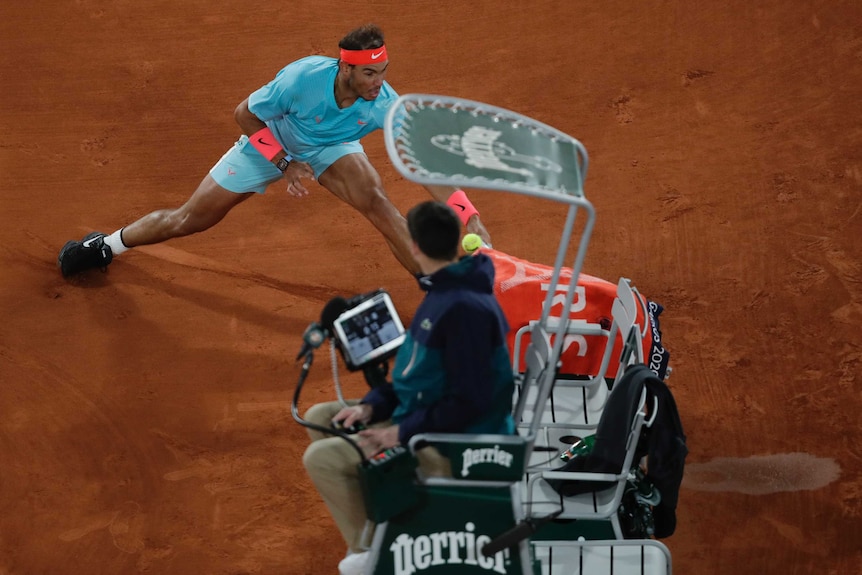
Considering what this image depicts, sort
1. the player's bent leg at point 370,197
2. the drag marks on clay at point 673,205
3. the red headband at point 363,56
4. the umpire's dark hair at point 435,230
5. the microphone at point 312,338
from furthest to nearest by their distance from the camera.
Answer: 1. the drag marks on clay at point 673,205
2. the player's bent leg at point 370,197
3. the red headband at point 363,56
4. the microphone at point 312,338
5. the umpire's dark hair at point 435,230

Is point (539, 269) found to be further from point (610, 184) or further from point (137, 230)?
point (137, 230)

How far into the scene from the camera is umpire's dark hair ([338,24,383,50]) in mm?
6137

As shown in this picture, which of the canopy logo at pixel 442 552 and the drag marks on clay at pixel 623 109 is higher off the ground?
the drag marks on clay at pixel 623 109

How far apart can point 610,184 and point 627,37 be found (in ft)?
5.74

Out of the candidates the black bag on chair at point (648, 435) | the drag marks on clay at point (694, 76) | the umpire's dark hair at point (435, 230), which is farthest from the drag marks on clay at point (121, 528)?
the drag marks on clay at point (694, 76)

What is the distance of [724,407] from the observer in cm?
654

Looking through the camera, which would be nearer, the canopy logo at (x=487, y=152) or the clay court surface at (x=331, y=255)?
the canopy logo at (x=487, y=152)

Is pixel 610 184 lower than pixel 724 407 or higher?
higher

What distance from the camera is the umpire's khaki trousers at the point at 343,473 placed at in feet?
14.4

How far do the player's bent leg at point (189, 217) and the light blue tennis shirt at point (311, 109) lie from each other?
0.57 m

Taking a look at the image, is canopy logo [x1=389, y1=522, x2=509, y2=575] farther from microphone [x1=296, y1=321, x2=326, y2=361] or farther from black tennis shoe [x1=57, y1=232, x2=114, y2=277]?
black tennis shoe [x1=57, y1=232, x2=114, y2=277]

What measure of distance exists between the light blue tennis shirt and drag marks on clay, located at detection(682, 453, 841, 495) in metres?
3.04

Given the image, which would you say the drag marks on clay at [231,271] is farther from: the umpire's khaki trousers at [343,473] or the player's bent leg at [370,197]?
the umpire's khaki trousers at [343,473]

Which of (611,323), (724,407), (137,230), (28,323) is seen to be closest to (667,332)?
(724,407)
